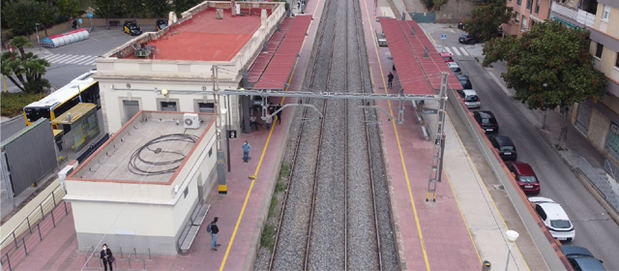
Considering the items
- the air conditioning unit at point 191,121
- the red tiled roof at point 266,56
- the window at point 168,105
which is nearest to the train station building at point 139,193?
the air conditioning unit at point 191,121

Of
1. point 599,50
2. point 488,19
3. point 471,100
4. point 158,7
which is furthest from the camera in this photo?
point 158,7

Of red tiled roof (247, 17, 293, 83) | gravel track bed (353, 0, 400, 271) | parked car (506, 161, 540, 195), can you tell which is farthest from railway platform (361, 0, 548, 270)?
red tiled roof (247, 17, 293, 83)

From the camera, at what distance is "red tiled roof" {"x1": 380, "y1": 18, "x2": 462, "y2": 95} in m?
36.8

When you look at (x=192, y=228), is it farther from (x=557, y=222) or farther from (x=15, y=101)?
(x=15, y=101)

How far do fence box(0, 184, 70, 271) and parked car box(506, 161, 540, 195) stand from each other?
85.4ft

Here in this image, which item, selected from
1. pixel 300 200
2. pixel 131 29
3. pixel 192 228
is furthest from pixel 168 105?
pixel 131 29

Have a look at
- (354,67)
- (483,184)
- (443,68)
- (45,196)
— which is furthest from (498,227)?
(354,67)

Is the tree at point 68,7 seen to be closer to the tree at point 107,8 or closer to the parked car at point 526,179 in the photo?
the tree at point 107,8

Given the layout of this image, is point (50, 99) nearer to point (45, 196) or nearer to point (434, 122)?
point (45, 196)

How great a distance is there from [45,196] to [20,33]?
163 ft

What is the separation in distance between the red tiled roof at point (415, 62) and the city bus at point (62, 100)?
2424 cm

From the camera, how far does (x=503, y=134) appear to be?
41375mm

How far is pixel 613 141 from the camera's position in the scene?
36594mm

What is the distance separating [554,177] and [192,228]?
948 inches
